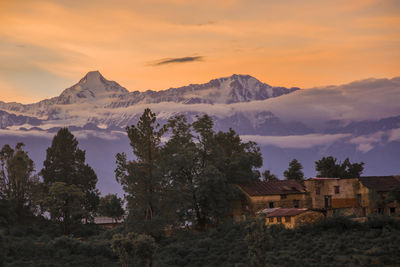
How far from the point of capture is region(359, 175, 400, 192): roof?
297ft

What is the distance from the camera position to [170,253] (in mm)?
72375

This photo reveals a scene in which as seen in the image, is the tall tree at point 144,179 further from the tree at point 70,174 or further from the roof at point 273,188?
the tree at point 70,174

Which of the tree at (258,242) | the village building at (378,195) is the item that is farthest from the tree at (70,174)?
the tree at (258,242)

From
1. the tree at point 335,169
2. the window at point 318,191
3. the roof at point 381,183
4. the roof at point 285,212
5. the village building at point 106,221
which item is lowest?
the village building at point 106,221

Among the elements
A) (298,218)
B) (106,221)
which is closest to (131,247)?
(298,218)

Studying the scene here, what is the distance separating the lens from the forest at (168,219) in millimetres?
60219

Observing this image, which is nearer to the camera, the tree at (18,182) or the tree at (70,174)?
the tree at (70,174)

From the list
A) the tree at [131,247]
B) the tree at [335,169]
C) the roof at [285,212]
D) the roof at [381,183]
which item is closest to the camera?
the tree at [131,247]

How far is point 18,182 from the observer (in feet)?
350

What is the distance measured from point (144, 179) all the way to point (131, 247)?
21.4m

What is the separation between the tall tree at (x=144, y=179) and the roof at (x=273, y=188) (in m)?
20.0

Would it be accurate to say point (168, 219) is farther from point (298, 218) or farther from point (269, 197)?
point (269, 197)

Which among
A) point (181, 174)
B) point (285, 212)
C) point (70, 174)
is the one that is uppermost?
point (70, 174)

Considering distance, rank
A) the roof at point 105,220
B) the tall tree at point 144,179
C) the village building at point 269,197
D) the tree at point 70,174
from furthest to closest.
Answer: the roof at point 105,220
the tree at point 70,174
the village building at point 269,197
the tall tree at point 144,179
